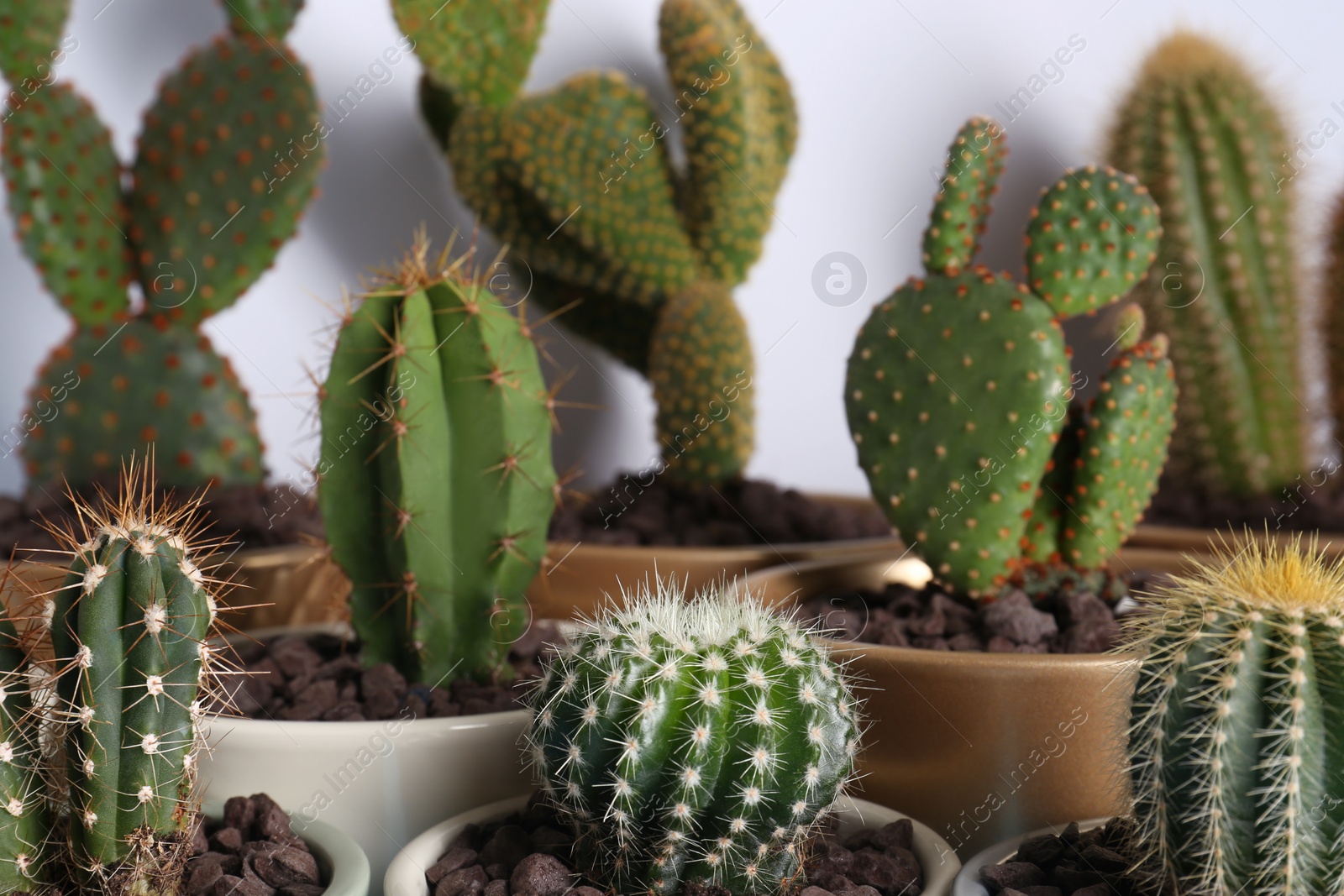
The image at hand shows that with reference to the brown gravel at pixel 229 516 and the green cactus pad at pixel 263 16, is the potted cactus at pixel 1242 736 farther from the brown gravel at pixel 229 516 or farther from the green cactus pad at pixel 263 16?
the green cactus pad at pixel 263 16

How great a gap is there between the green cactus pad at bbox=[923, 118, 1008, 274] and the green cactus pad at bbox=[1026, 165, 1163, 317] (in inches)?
2.4

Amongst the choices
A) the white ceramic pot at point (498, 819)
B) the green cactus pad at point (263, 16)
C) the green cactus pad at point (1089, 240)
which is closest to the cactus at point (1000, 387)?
the green cactus pad at point (1089, 240)

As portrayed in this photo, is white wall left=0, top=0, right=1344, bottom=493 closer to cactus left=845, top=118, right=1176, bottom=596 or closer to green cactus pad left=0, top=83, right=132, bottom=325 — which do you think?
green cactus pad left=0, top=83, right=132, bottom=325

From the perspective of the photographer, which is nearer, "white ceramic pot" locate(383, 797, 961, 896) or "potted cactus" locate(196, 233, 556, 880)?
"white ceramic pot" locate(383, 797, 961, 896)

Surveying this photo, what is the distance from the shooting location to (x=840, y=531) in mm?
1337

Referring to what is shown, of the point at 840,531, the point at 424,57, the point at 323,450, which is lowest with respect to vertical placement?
the point at 840,531

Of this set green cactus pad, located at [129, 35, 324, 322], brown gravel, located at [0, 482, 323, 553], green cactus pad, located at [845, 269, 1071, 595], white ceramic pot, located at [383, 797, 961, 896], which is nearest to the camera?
white ceramic pot, located at [383, 797, 961, 896]

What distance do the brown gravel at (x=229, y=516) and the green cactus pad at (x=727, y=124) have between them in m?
0.63

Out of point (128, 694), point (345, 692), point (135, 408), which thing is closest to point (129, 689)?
point (128, 694)

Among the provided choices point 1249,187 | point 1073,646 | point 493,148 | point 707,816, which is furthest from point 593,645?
point 1249,187

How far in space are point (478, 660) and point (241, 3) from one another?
0.84 meters

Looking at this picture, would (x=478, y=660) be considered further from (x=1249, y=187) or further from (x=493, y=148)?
(x=1249, y=187)

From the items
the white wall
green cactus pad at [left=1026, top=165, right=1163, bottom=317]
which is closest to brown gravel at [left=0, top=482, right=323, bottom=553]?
the white wall

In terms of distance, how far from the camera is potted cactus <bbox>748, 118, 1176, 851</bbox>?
78 centimetres
